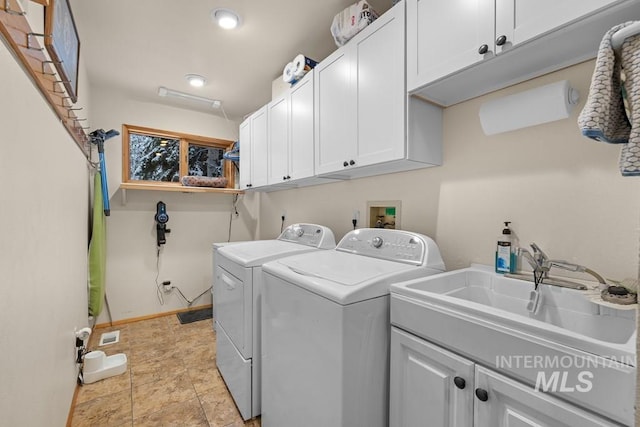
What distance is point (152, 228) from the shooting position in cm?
338

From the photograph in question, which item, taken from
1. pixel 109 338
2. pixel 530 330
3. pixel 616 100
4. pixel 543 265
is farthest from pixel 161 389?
pixel 616 100

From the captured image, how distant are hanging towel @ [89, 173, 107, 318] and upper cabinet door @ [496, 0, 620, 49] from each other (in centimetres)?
341

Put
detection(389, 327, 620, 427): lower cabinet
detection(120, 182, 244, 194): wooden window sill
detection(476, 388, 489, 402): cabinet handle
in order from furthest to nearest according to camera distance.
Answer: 1. detection(120, 182, 244, 194): wooden window sill
2. detection(476, 388, 489, 402): cabinet handle
3. detection(389, 327, 620, 427): lower cabinet

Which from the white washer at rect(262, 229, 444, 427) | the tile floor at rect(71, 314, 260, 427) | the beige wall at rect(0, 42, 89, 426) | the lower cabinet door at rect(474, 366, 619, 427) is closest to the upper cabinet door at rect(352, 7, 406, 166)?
the white washer at rect(262, 229, 444, 427)

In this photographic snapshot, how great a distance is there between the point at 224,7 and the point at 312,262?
1.81 metres

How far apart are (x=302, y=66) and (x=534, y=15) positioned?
1583mm

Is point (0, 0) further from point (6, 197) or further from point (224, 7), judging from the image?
point (224, 7)

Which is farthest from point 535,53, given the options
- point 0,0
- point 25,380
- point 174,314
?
point 174,314

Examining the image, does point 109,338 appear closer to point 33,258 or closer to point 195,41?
point 33,258

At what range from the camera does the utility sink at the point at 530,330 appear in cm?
63

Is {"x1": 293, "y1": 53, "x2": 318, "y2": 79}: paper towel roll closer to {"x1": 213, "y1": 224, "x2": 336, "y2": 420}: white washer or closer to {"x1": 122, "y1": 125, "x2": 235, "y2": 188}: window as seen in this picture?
{"x1": 213, "y1": 224, "x2": 336, "y2": 420}: white washer

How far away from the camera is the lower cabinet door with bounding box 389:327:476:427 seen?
887mm

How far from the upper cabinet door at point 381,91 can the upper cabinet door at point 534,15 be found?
44 centimetres

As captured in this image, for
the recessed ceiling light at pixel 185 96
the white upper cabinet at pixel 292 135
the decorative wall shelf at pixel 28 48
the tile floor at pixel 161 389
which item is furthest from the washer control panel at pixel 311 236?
the recessed ceiling light at pixel 185 96
